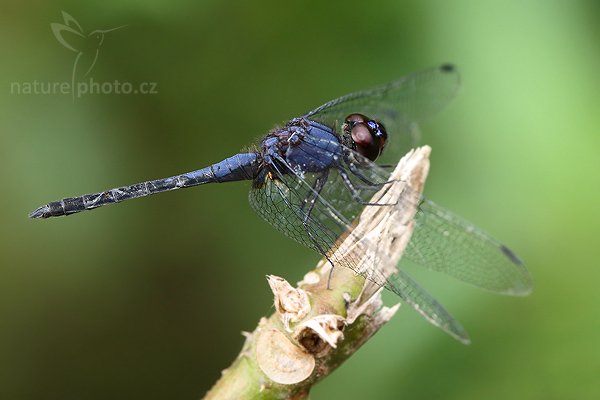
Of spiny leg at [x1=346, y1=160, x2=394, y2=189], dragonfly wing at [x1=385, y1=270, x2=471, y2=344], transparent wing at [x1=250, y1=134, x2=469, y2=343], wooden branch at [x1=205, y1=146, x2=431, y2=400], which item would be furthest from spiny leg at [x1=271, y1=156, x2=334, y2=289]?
wooden branch at [x1=205, y1=146, x2=431, y2=400]

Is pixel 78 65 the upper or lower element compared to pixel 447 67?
lower

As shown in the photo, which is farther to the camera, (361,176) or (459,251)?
(361,176)

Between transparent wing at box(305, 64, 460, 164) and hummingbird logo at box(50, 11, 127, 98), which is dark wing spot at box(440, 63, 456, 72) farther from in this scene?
hummingbird logo at box(50, 11, 127, 98)

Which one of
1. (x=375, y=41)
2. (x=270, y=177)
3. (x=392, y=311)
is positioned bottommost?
(x=392, y=311)

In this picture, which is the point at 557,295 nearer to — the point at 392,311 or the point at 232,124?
the point at 392,311

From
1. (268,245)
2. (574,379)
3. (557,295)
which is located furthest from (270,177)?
(574,379)

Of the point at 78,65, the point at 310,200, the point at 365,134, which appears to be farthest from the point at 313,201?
the point at 78,65

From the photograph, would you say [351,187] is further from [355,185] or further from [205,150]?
[205,150]
